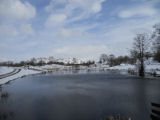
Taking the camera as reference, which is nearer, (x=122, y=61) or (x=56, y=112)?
(x=56, y=112)

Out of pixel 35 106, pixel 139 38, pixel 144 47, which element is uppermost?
pixel 139 38

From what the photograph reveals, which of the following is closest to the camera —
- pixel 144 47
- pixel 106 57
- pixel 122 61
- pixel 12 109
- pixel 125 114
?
pixel 125 114

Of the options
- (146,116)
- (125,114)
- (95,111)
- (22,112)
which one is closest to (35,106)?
(22,112)

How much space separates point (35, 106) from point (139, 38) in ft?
92.6

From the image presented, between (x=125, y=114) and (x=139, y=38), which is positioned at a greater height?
(x=139, y=38)

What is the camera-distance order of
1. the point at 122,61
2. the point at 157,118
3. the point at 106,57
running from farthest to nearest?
the point at 106,57 < the point at 122,61 < the point at 157,118

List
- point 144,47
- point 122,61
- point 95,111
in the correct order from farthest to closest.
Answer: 1. point 122,61
2. point 144,47
3. point 95,111

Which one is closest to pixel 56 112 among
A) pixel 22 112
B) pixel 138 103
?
pixel 22 112

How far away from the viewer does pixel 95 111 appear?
801 cm

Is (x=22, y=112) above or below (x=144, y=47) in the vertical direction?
below

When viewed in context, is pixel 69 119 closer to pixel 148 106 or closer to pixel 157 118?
pixel 157 118

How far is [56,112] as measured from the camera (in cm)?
809

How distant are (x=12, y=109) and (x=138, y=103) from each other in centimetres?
913

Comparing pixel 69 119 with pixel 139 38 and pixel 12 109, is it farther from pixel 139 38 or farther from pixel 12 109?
pixel 139 38
